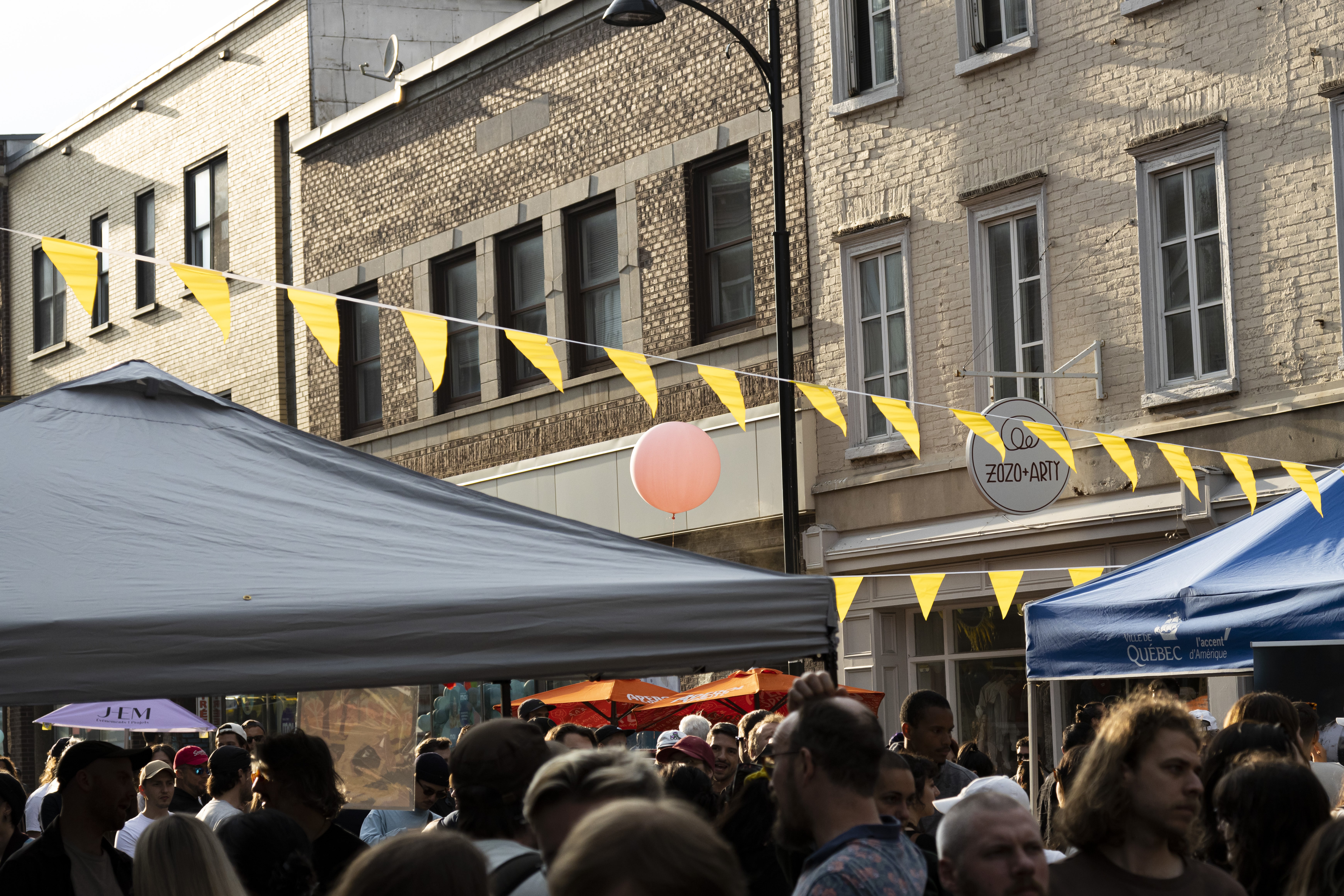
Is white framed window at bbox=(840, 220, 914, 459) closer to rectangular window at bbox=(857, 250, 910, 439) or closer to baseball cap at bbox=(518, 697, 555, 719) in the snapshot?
rectangular window at bbox=(857, 250, 910, 439)

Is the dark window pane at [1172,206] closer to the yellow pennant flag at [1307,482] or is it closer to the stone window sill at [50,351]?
the yellow pennant flag at [1307,482]

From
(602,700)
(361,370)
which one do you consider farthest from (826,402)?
(361,370)

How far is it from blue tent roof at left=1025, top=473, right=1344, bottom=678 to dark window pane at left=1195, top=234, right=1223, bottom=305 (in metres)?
5.35

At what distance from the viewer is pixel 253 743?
12.0 metres

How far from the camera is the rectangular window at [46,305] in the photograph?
29953 millimetres

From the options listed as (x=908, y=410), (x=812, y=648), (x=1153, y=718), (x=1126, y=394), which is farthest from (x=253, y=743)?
(x=1153, y=718)

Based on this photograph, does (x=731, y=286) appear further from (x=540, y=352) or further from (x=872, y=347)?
(x=540, y=352)

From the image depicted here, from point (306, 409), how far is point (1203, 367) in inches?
563

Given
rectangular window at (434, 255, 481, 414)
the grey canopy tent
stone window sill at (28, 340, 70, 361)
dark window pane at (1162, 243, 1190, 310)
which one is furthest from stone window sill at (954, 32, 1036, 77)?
stone window sill at (28, 340, 70, 361)

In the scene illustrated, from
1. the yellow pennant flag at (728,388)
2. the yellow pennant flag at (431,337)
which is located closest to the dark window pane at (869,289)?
the yellow pennant flag at (728,388)

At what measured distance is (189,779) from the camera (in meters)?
9.57

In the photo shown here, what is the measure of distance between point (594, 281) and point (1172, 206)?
25.1ft

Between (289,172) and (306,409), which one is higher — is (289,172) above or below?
above

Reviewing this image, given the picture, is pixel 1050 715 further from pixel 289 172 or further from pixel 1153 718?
pixel 289 172
